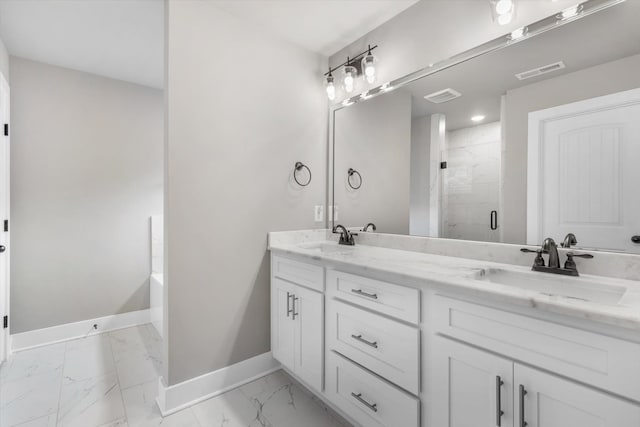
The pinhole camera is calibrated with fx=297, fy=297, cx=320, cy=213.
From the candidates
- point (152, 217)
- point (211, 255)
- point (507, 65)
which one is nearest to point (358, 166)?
point (507, 65)

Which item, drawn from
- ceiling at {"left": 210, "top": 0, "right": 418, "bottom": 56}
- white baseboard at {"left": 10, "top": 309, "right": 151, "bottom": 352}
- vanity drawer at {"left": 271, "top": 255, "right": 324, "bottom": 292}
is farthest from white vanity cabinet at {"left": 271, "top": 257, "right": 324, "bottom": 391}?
white baseboard at {"left": 10, "top": 309, "right": 151, "bottom": 352}

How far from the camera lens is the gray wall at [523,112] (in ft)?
4.10

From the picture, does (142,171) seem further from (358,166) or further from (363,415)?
(363,415)

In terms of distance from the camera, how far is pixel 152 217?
3104 millimetres

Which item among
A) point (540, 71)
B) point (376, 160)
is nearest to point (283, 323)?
point (376, 160)

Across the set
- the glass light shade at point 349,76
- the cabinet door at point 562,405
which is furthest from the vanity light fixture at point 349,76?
the cabinet door at point 562,405

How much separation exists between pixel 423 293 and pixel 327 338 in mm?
670

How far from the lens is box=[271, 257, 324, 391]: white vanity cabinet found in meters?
1.66

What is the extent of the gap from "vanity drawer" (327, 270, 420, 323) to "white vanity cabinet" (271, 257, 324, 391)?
0.44ft

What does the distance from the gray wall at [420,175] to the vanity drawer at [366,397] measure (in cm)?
91

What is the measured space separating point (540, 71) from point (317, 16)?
4.47 ft

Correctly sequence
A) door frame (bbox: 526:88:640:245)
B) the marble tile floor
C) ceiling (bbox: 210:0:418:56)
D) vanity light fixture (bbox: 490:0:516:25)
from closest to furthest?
door frame (bbox: 526:88:640:245), vanity light fixture (bbox: 490:0:516:25), the marble tile floor, ceiling (bbox: 210:0:418:56)

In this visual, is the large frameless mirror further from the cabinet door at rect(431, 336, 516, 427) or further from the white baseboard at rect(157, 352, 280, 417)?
the white baseboard at rect(157, 352, 280, 417)

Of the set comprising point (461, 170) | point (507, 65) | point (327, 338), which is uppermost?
point (507, 65)
